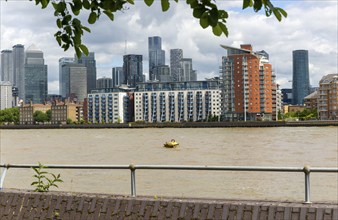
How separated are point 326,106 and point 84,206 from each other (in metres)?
193

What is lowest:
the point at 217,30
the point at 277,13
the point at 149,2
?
the point at 217,30

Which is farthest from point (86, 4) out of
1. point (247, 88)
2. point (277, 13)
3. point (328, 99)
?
point (328, 99)

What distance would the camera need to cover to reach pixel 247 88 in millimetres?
182875

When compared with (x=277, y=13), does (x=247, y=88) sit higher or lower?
higher

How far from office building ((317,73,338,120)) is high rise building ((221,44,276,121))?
1910 cm

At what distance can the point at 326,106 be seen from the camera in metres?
191

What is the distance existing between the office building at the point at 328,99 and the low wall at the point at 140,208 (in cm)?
18599

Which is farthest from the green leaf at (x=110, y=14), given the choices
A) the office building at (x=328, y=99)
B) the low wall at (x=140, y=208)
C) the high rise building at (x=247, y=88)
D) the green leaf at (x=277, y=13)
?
the office building at (x=328, y=99)

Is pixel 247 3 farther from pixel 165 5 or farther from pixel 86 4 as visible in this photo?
pixel 86 4

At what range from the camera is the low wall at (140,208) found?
6.68 meters

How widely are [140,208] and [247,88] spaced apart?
584 ft

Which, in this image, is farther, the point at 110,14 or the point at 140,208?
the point at 140,208

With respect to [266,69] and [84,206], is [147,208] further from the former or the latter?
[266,69]

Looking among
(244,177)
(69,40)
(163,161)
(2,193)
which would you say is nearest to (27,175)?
(244,177)
